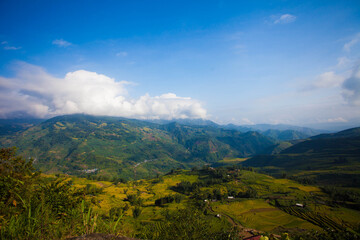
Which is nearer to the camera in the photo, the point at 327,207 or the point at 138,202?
the point at 327,207

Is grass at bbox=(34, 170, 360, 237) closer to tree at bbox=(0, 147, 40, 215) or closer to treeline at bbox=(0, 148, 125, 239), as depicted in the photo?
tree at bbox=(0, 147, 40, 215)

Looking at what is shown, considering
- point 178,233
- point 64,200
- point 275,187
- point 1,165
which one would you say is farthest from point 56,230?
point 275,187

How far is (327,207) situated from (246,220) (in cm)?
4098

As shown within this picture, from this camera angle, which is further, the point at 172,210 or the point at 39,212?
the point at 172,210

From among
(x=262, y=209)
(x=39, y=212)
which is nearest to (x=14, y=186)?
(x=39, y=212)

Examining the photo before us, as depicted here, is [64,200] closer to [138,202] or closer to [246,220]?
[246,220]

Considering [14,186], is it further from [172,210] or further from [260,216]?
[260,216]

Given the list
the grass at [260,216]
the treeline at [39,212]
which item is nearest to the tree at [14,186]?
the treeline at [39,212]

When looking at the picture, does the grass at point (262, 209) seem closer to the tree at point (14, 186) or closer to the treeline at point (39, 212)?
the tree at point (14, 186)

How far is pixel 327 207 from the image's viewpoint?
230 feet

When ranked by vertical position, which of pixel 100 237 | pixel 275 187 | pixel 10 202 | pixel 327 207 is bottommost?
pixel 275 187

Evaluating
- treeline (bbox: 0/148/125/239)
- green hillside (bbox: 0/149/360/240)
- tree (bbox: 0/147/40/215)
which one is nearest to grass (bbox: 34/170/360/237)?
green hillside (bbox: 0/149/360/240)

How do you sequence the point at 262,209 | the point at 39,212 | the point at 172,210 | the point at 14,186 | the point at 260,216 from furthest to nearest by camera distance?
the point at 262,209 < the point at 172,210 < the point at 260,216 < the point at 14,186 < the point at 39,212

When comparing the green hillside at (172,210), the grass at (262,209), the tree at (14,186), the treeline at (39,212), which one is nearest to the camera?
the treeline at (39,212)
